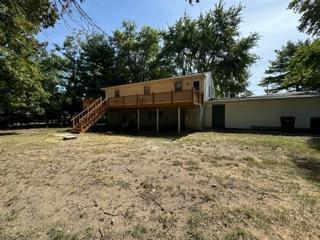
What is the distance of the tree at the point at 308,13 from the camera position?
52.6 feet

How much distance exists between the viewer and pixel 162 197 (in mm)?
5191

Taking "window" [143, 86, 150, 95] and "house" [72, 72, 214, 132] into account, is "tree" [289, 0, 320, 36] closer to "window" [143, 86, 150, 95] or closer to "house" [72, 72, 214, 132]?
"house" [72, 72, 214, 132]

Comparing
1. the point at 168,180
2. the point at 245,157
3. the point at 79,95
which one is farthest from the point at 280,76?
the point at 168,180

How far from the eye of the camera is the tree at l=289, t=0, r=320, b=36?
16.0 meters

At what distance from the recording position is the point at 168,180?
6164 mm

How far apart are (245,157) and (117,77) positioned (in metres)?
26.5

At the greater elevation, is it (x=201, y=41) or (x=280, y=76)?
(x=201, y=41)

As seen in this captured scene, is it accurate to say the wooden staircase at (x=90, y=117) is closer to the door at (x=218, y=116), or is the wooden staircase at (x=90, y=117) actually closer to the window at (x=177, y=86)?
the window at (x=177, y=86)

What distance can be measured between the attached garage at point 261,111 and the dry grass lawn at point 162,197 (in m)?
8.90

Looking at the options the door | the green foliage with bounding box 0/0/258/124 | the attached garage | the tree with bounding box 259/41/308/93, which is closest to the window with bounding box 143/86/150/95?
the attached garage

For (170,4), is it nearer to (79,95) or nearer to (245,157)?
(245,157)

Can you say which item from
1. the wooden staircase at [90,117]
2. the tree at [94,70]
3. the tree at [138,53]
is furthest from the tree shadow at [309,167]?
the tree at [138,53]

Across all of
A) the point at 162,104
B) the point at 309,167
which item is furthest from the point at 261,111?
the point at 309,167

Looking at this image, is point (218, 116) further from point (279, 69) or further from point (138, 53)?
point (279, 69)
